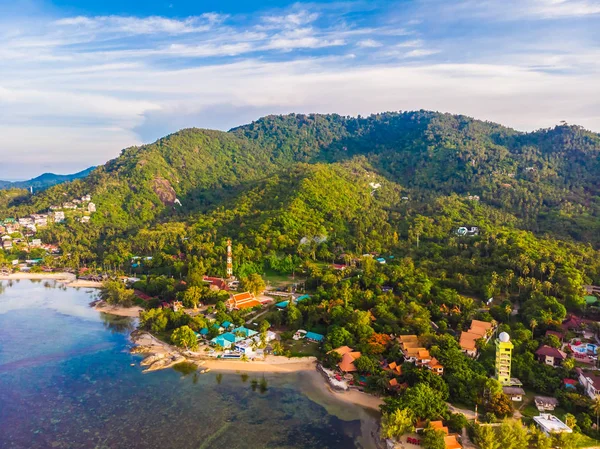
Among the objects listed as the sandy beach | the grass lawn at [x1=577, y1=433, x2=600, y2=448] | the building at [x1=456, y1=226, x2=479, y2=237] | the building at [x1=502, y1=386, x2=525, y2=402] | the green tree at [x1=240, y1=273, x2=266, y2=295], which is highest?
the building at [x1=456, y1=226, x2=479, y2=237]

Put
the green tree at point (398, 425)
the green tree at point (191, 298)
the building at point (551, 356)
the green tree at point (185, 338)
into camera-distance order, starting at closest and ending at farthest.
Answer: the green tree at point (398, 425)
the building at point (551, 356)
the green tree at point (185, 338)
the green tree at point (191, 298)

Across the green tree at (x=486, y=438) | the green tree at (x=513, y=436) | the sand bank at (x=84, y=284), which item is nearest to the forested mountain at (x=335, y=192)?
the sand bank at (x=84, y=284)

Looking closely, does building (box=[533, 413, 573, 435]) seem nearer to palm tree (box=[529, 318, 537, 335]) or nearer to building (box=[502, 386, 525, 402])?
building (box=[502, 386, 525, 402])

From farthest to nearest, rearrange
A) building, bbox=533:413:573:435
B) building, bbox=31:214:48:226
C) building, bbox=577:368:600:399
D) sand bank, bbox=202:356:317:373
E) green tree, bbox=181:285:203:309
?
building, bbox=31:214:48:226
green tree, bbox=181:285:203:309
sand bank, bbox=202:356:317:373
building, bbox=577:368:600:399
building, bbox=533:413:573:435

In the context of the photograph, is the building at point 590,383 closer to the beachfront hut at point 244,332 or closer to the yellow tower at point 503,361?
the yellow tower at point 503,361

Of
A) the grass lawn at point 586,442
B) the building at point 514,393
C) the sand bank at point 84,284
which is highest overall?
the sand bank at point 84,284

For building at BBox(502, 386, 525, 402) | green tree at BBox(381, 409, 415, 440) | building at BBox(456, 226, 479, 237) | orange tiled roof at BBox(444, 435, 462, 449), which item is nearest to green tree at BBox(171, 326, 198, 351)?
green tree at BBox(381, 409, 415, 440)
